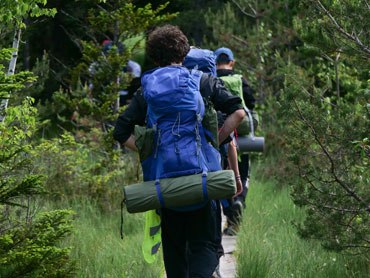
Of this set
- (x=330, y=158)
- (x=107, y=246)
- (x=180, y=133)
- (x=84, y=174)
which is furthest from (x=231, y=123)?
(x=84, y=174)

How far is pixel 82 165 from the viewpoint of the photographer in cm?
876

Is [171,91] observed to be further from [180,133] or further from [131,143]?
[131,143]

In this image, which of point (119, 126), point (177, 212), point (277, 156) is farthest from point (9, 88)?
point (277, 156)

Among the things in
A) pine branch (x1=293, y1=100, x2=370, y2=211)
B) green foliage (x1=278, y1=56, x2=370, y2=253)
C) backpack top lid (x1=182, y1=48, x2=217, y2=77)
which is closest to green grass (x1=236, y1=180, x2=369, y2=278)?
green foliage (x1=278, y1=56, x2=370, y2=253)

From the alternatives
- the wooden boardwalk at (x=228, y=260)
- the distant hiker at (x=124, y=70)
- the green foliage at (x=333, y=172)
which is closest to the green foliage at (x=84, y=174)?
the distant hiker at (x=124, y=70)

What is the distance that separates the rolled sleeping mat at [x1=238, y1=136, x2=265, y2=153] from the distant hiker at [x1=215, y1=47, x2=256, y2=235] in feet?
0.42

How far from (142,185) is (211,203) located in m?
0.47

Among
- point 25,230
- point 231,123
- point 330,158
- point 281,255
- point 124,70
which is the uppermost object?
point 124,70

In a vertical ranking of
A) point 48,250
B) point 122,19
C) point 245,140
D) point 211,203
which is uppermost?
point 122,19

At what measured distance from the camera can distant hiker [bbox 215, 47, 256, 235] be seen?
5930 millimetres

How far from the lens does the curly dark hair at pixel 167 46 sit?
3805 mm

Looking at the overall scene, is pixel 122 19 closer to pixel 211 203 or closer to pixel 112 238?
pixel 112 238

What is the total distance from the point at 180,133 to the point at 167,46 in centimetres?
58

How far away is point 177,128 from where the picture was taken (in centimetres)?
361
